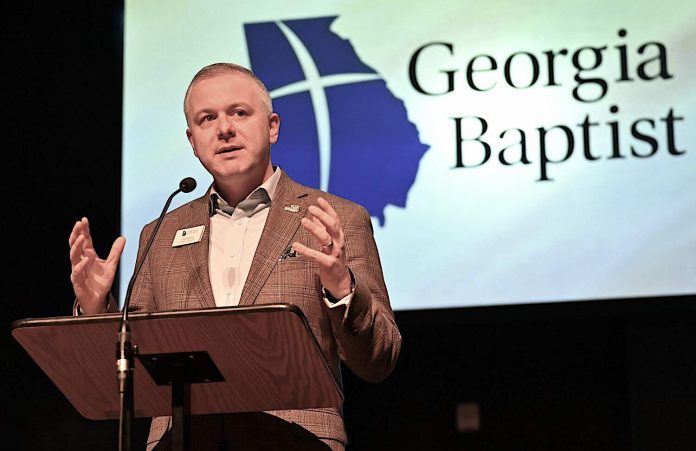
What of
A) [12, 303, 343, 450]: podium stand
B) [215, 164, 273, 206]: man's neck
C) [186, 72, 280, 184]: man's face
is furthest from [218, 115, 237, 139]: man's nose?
[12, 303, 343, 450]: podium stand

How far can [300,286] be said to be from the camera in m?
2.47

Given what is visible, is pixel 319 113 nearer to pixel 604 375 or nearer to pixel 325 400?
pixel 604 375

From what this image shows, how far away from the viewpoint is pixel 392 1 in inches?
172

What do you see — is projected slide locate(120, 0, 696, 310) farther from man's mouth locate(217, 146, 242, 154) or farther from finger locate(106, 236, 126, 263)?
finger locate(106, 236, 126, 263)

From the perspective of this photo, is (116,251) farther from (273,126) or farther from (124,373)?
(273,126)

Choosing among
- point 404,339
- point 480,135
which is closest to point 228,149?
point 480,135

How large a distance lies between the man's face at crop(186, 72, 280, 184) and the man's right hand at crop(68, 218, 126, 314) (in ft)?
1.26

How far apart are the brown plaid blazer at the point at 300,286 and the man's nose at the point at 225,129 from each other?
0.17m

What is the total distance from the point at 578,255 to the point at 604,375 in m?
0.59

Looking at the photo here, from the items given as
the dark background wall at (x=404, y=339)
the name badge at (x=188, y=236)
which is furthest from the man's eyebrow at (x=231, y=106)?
the dark background wall at (x=404, y=339)

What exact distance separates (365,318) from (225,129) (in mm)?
639

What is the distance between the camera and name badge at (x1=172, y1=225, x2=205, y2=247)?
2.63 meters

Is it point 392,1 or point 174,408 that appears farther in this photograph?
point 392,1

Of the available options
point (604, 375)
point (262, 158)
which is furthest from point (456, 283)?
point (262, 158)
